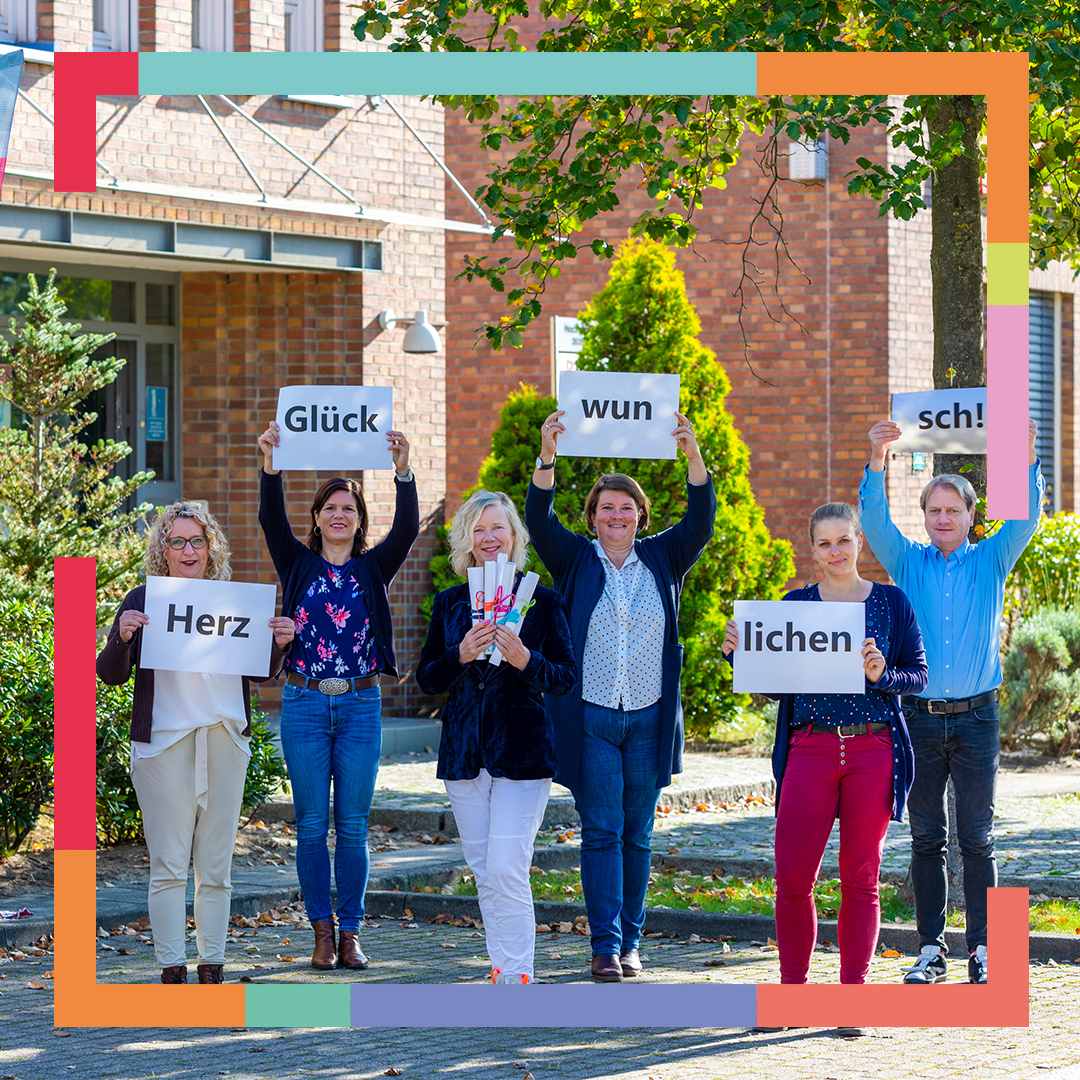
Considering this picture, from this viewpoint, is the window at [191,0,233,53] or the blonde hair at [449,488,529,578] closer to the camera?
the blonde hair at [449,488,529,578]

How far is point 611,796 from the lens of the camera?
6.77 meters

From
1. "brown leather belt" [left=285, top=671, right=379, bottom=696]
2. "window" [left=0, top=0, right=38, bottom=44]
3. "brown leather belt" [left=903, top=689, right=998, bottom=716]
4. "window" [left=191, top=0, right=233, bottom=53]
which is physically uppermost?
"window" [left=191, top=0, right=233, bottom=53]

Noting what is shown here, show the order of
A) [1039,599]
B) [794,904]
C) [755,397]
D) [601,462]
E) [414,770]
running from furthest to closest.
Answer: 1. [755,397]
2. [1039,599]
3. [601,462]
4. [414,770]
5. [794,904]

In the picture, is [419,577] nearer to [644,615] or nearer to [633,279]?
[633,279]

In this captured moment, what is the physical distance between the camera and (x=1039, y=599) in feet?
51.4

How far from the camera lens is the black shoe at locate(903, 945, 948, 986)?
6.61 m

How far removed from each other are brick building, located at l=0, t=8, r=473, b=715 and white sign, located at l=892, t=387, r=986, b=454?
740 centimetres

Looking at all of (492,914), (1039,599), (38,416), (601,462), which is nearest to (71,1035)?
(492,914)

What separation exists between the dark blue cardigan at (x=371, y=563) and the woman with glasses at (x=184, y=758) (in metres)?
0.34

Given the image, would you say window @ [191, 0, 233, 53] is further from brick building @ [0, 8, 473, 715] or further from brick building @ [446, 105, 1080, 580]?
brick building @ [446, 105, 1080, 580]

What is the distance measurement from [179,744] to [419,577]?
27.9 ft

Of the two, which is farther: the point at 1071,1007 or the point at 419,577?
the point at 419,577

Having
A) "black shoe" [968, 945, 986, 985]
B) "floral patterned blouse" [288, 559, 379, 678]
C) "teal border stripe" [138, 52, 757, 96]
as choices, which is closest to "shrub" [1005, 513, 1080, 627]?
"black shoe" [968, 945, 986, 985]

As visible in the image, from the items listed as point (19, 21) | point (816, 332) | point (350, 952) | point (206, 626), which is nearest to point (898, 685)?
point (206, 626)
